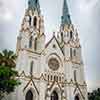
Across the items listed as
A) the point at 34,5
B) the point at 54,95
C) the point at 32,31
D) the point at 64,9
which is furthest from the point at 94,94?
the point at 34,5

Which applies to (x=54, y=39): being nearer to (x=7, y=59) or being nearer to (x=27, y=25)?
(x=27, y=25)

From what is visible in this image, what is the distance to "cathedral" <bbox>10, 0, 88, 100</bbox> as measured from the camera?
3741 cm

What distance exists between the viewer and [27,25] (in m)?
41.3

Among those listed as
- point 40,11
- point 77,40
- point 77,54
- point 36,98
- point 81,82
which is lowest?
point 36,98

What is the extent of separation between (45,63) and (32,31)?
6622 mm

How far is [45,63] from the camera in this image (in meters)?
40.5

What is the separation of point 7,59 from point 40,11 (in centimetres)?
1778

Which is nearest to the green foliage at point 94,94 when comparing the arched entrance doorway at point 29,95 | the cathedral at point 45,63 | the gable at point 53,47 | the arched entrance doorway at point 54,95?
the cathedral at point 45,63

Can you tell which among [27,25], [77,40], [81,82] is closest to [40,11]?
[27,25]

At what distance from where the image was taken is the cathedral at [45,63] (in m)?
37.4

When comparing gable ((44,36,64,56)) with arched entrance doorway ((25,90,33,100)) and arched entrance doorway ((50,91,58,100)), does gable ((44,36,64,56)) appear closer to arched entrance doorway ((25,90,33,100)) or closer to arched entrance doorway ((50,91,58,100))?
arched entrance doorway ((50,91,58,100))

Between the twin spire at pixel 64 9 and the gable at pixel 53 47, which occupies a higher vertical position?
the twin spire at pixel 64 9

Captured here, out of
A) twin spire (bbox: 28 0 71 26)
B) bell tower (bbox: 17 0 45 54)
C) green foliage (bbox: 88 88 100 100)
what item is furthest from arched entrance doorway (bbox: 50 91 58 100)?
twin spire (bbox: 28 0 71 26)

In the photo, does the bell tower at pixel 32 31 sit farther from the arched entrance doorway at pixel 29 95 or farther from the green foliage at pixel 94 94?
the green foliage at pixel 94 94
